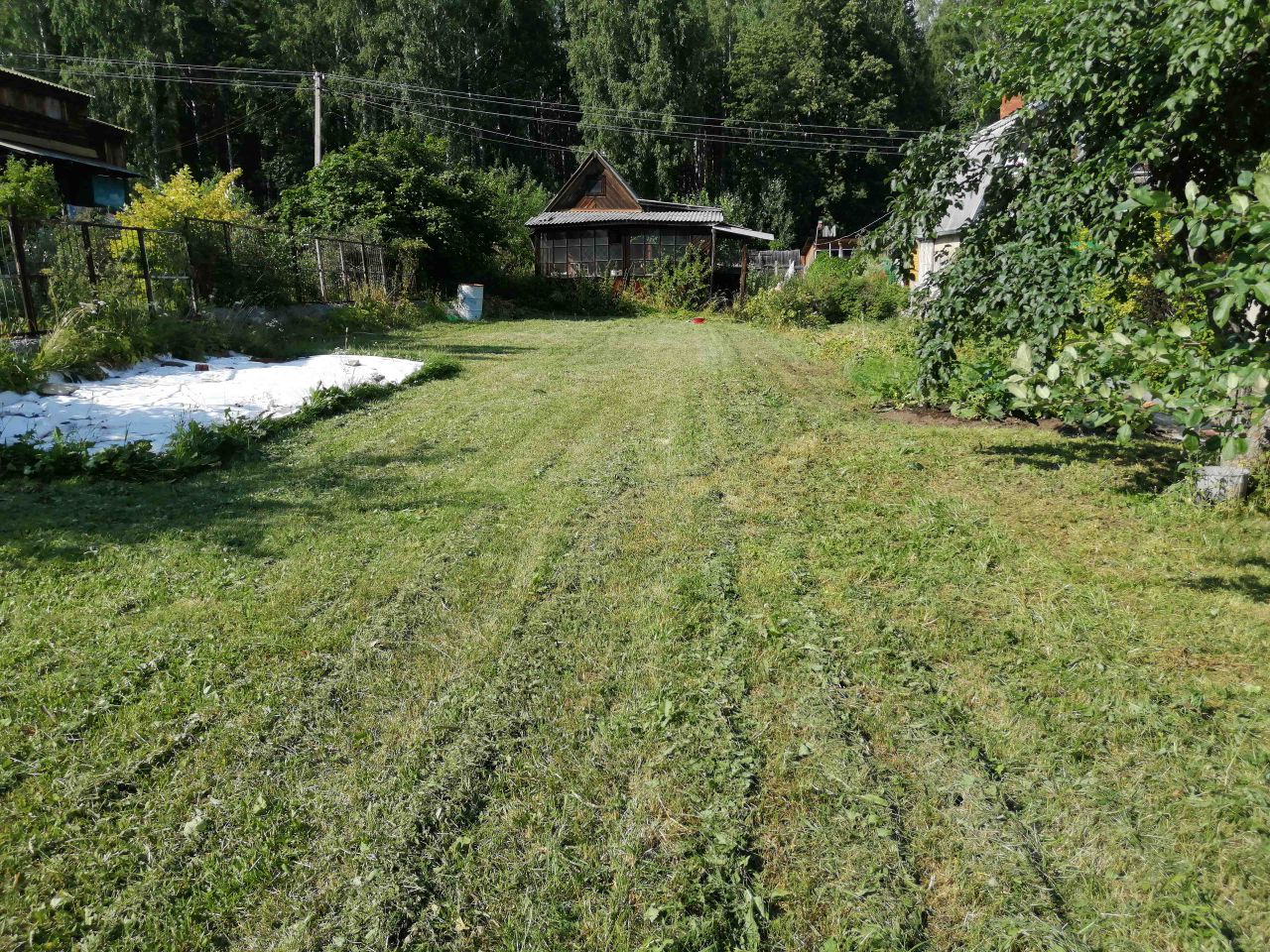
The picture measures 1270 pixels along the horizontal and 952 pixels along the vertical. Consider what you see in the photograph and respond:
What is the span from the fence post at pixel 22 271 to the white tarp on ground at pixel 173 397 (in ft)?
3.71

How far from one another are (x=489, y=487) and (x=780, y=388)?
16.4ft

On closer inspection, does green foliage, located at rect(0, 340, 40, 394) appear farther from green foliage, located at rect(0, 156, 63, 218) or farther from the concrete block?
the concrete block

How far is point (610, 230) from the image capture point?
85.9 ft

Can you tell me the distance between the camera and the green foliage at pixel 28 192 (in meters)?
8.20

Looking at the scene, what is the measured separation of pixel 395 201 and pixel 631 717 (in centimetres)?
1812

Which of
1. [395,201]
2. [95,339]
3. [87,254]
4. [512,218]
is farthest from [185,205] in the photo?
[512,218]

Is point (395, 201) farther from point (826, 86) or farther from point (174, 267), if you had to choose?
point (826, 86)

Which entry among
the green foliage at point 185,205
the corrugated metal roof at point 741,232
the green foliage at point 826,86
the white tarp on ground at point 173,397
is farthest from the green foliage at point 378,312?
the green foliage at point 826,86

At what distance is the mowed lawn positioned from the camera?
Result: 72.5 inches

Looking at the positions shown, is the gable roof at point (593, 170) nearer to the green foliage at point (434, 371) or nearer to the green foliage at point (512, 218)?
the green foliage at point (512, 218)

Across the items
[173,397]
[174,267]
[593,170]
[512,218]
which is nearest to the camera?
[173,397]

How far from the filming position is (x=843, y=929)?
70.6 inches

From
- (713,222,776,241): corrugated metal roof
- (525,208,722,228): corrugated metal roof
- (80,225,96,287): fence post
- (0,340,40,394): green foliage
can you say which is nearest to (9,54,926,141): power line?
(525,208,722,228): corrugated metal roof

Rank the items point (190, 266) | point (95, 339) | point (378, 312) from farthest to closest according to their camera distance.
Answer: point (378, 312) → point (190, 266) → point (95, 339)
